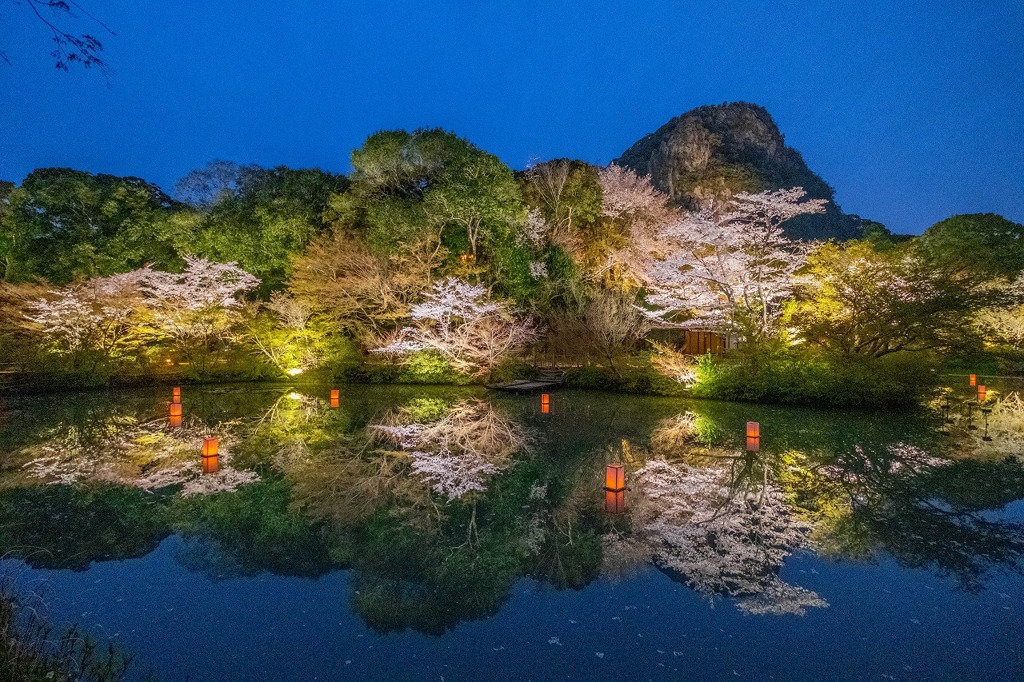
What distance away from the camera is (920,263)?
13.6 meters

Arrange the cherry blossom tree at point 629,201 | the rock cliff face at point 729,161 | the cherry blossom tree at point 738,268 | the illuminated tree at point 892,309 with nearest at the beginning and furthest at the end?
the illuminated tree at point 892,309
the cherry blossom tree at point 738,268
the cherry blossom tree at point 629,201
the rock cliff face at point 729,161

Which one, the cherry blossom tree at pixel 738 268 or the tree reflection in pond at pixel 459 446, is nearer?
the tree reflection in pond at pixel 459 446

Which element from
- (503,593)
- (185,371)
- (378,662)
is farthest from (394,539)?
(185,371)

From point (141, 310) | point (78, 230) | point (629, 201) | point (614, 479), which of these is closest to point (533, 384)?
point (629, 201)

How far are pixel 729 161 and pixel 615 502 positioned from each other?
3811 cm

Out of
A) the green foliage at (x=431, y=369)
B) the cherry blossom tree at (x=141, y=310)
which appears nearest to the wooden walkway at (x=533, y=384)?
the green foliage at (x=431, y=369)

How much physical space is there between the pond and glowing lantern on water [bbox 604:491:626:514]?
25mm

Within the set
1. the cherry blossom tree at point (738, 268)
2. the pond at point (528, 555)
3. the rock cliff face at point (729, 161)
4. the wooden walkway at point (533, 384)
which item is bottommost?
the pond at point (528, 555)

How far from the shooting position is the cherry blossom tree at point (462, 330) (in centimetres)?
1817

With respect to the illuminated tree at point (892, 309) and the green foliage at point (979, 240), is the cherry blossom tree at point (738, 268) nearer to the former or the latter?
the illuminated tree at point (892, 309)

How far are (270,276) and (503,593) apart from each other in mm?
20988

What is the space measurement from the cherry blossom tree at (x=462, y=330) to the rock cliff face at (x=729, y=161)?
19.1m

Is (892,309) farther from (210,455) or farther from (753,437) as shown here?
(210,455)

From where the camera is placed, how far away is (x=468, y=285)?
18.2 metres
